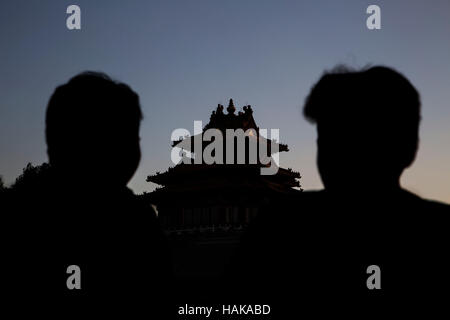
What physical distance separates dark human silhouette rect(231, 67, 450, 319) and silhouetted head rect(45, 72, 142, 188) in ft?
1.89

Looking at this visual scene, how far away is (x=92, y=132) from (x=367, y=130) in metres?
0.99

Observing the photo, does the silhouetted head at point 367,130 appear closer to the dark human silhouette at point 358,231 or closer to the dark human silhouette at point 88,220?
the dark human silhouette at point 358,231

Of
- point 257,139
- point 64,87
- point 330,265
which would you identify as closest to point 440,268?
point 330,265

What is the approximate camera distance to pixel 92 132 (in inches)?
68.6

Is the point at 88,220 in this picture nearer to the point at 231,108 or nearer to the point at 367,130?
the point at 367,130

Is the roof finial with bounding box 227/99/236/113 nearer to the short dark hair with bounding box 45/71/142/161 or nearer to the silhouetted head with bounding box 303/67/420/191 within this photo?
the short dark hair with bounding box 45/71/142/161

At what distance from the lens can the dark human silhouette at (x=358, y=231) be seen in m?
1.51

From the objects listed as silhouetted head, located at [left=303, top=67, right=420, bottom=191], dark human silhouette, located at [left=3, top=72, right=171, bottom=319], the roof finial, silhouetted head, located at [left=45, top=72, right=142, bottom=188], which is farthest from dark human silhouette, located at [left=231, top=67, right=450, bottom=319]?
the roof finial

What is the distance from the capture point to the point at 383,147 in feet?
5.04

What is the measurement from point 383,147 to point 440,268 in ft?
1.44

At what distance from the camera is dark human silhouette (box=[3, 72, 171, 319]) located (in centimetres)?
172

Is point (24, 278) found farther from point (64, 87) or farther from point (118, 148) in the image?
point (64, 87)

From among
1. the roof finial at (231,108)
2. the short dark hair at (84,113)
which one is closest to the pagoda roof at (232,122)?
the roof finial at (231,108)

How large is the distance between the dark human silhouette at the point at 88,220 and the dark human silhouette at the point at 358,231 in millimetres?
434
